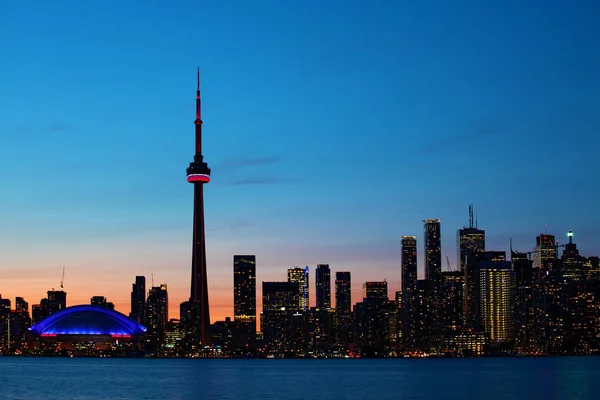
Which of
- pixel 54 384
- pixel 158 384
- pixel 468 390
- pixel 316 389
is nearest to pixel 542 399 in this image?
pixel 468 390

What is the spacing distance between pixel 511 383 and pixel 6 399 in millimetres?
86600

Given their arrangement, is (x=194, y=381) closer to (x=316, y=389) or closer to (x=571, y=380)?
(x=316, y=389)

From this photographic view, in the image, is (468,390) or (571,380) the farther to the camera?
(571,380)

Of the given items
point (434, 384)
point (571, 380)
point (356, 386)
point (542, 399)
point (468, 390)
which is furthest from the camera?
point (571, 380)

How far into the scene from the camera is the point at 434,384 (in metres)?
164

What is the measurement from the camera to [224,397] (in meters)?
129

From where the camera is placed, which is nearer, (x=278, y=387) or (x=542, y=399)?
(x=542, y=399)

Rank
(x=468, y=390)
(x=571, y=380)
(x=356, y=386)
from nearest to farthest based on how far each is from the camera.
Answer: (x=468, y=390) → (x=356, y=386) → (x=571, y=380)

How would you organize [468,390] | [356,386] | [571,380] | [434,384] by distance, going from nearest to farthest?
[468,390], [356,386], [434,384], [571,380]

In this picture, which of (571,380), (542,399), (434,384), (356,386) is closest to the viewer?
(542,399)

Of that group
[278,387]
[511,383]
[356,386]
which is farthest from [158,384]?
[511,383]

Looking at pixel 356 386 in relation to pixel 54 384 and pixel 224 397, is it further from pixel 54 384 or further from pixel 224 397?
pixel 54 384

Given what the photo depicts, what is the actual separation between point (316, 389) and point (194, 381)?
35445 millimetres

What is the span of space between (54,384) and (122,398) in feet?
155
